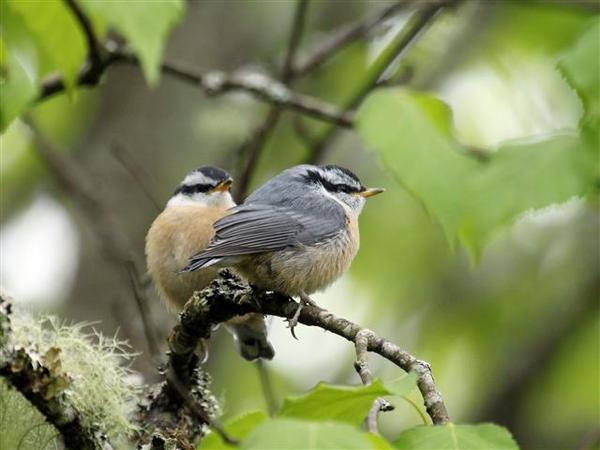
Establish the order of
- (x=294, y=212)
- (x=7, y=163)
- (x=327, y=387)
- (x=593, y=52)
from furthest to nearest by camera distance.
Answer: (x=7, y=163) → (x=294, y=212) → (x=593, y=52) → (x=327, y=387)

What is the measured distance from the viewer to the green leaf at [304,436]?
5.69ft

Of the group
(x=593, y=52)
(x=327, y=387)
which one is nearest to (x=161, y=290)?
(x=593, y=52)

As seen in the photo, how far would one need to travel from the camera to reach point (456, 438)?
203 cm

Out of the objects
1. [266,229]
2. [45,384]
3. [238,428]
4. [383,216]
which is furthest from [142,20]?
[383,216]

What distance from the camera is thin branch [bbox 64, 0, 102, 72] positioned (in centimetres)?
310

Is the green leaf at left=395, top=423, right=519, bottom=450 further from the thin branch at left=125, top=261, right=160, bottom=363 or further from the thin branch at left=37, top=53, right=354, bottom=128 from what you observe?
the thin branch at left=37, top=53, right=354, bottom=128

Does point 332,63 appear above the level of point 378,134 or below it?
above

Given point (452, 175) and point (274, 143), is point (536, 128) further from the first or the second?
point (452, 175)

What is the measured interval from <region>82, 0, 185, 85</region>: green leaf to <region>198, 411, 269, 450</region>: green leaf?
91 cm

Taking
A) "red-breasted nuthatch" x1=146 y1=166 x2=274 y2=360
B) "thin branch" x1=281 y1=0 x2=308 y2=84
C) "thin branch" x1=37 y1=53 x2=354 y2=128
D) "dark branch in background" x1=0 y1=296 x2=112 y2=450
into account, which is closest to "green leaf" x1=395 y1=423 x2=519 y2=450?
"dark branch in background" x1=0 y1=296 x2=112 y2=450

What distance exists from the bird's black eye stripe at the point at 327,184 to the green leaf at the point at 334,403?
2576mm

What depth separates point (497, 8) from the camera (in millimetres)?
6859

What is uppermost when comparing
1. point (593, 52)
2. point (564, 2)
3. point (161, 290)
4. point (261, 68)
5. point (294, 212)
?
point (564, 2)

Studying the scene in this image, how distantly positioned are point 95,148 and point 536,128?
9.39 ft
